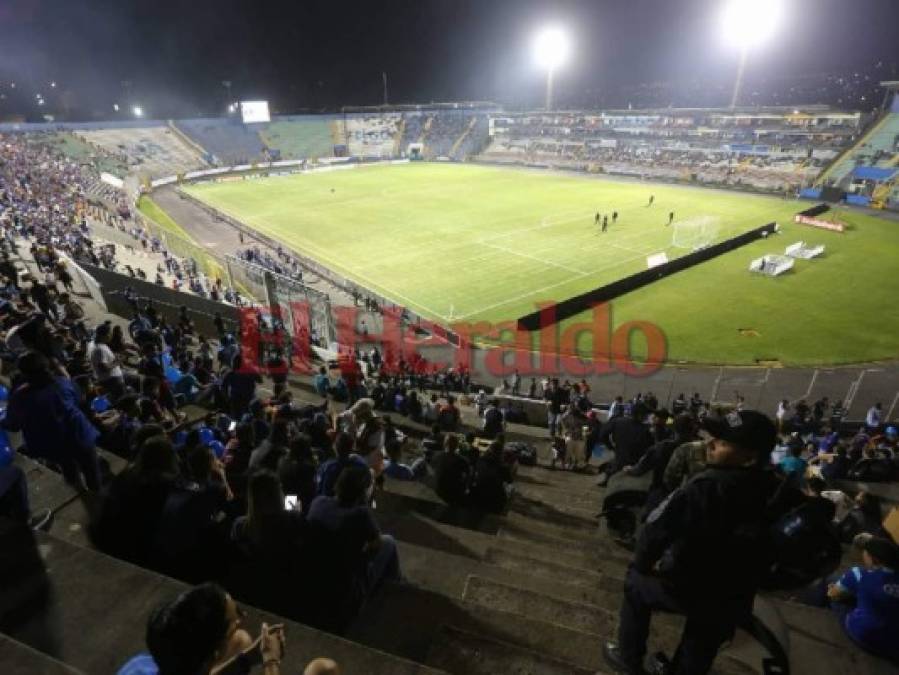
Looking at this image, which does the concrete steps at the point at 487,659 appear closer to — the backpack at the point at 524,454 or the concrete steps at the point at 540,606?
the concrete steps at the point at 540,606

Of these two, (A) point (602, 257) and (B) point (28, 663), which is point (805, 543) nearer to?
(B) point (28, 663)

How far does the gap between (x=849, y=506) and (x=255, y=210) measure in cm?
5257

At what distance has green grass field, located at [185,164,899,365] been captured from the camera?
79.7ft

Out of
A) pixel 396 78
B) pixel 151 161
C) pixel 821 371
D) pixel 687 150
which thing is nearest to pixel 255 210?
pixel 151 161

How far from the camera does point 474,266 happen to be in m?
33.6

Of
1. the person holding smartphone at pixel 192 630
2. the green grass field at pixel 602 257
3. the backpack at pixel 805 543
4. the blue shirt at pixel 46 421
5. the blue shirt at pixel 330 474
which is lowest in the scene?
the green grass field at pixel 602 257

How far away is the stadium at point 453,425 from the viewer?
3371mm

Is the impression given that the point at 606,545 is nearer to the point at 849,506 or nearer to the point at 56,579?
the point at 849,506

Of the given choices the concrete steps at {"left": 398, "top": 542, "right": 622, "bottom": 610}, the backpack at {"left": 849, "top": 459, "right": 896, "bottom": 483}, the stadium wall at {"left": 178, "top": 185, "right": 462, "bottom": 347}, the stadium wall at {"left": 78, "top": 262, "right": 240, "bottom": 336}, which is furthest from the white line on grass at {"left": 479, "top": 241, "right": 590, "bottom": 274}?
the concrete steps at {"left": 398, "top": 542, "right": 622, "bottom": 610}

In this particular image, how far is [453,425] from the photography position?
1238cm

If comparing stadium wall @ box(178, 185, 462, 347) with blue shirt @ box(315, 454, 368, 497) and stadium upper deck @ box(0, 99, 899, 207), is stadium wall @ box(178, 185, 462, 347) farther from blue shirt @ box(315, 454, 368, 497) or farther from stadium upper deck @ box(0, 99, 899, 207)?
stadium upper deck @ box(0, 99, 899, 207)

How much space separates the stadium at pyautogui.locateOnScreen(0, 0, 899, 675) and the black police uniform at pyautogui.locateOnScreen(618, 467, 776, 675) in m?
0.02

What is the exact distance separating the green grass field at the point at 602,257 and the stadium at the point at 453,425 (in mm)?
312

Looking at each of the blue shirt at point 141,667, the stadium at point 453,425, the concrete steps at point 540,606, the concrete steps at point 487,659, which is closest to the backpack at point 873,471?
the stadium at point 453,425
